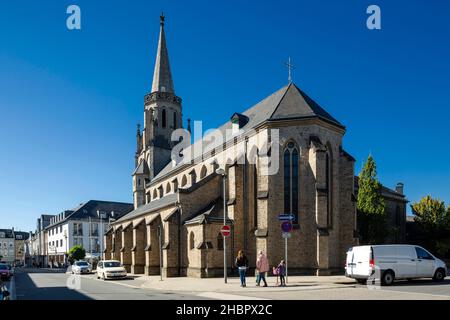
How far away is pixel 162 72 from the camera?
5228 centimetres

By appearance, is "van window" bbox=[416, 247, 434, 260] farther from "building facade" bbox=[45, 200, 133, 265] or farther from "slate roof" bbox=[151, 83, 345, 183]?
"building facade" bbox=[45, 200, 133, 265]

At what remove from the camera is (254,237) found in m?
28.2

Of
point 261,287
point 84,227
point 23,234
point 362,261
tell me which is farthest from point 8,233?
point 362,261

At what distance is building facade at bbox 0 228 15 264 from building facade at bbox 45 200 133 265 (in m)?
52.1

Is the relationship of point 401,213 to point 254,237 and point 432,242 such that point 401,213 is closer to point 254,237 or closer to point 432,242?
point 432,242

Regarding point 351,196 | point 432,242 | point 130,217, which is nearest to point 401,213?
point 432,242

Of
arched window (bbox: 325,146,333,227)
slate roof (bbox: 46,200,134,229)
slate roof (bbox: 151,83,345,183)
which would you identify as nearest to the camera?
arched window (bbox: 325,146,333,227)

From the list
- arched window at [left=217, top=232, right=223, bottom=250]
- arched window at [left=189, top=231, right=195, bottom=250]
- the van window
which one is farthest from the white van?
arched window at [left=189, top=231, right=195, bottom=250]

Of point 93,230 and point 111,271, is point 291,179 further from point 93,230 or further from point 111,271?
point 93,230

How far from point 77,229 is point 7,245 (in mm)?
66854

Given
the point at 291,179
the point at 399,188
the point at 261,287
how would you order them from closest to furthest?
the point at 261,287 → the point at 291,179 → the point at 399,188

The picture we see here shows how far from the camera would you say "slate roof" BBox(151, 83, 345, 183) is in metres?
27.6

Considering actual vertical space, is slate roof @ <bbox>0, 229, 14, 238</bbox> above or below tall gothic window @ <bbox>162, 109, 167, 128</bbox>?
below
